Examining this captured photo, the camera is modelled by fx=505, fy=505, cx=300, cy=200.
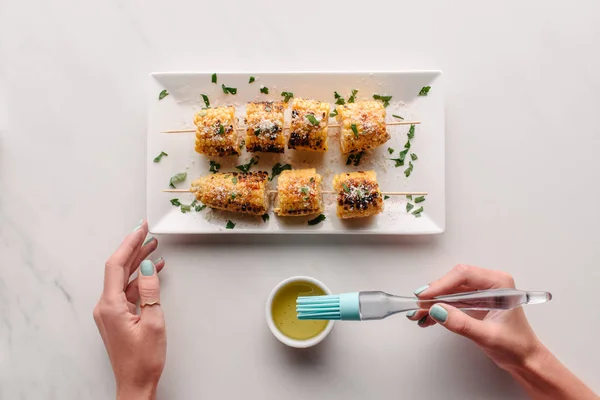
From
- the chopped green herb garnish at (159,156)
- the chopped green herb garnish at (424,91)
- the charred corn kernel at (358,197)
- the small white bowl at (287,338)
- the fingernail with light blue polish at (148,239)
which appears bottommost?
the small white bowl at (287,338)

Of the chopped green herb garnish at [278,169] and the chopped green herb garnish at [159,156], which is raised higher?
the chopped green herb garnish at [159,156]

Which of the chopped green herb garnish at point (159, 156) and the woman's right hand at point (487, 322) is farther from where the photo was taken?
the chopped green herb garnish at point (159, 156)

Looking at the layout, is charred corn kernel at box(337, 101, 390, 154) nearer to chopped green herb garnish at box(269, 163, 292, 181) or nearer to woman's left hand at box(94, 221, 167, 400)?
chopped green herb garnish at box(269, 163, 292, 181)

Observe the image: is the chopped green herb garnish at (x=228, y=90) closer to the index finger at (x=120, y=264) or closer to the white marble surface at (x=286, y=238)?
the white marble surface at (x=286, y=238)

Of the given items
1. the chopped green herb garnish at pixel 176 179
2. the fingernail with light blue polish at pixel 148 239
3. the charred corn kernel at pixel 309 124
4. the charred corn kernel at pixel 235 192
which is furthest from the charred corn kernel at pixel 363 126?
the fingernail with light blue polish at pixel 148 239

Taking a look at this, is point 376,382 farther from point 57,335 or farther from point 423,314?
point 57,335

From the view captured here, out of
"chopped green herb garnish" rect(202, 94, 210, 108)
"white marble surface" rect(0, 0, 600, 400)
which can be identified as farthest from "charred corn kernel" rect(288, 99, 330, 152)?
"chopped green herb garnish" rect(202, 94, 210, 108)

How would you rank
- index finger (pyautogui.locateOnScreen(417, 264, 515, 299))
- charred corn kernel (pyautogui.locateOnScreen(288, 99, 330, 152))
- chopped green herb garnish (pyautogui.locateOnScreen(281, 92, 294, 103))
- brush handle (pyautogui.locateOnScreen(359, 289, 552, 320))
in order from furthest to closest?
chopped green herb garnish (pyautogui.locateOnScreen(281, 92, 294, 103)) < charred corn kernel (pyautogui.locateOnScreen(288, 99, 330, 152)) < index finger (pyautogui.locateOnScreen(417, 264, 515, 299)) < brush handle (pyautogui.locateOnScreen(359, 289, 552, 320))
